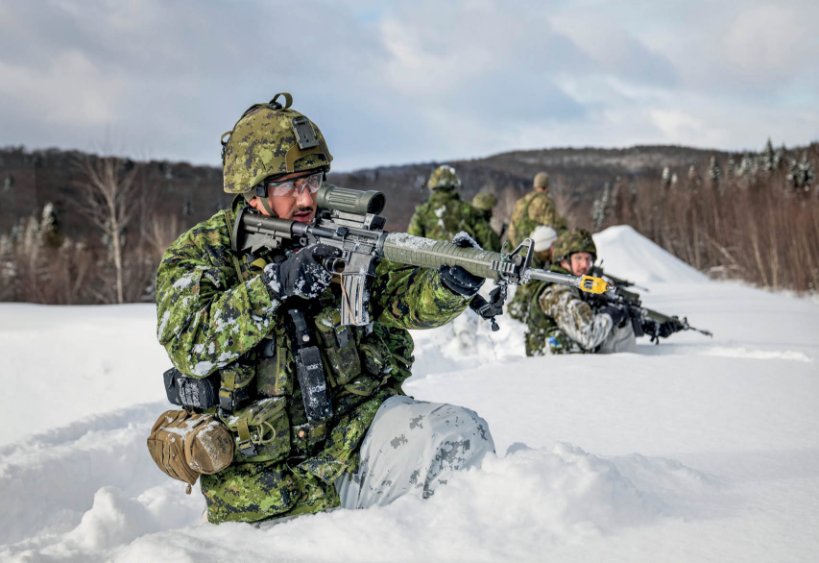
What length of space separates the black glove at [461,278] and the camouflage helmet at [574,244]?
359cm

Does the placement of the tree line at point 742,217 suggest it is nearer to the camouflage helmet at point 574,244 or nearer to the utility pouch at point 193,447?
the camouflage helmet at point 574,244

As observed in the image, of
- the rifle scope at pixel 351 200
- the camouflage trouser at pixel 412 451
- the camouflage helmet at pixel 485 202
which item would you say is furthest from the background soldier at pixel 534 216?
the camouflage trouser at pixel 412 451

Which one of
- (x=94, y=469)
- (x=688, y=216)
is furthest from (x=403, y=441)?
(x=688, y=216)

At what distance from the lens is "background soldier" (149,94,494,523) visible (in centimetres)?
233

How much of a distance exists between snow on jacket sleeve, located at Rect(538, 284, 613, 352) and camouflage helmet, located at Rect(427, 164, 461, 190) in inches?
151

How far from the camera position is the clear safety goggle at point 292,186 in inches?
109

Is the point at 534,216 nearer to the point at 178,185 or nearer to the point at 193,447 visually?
the point at 193,447

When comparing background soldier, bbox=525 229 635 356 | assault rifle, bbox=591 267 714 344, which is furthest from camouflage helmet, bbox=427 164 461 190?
assault rifle, bbox=591 267 714 344

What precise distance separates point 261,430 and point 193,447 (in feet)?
0.86

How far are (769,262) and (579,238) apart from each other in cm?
2659

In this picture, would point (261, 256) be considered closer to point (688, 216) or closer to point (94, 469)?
point (94, 469)

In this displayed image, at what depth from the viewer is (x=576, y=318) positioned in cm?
558

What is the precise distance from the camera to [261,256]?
2725mm

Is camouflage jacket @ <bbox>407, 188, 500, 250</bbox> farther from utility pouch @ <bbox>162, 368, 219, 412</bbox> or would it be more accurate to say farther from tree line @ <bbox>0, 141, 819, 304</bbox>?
tree line @ <bbox>0, 141, 819, 304</bbox>
